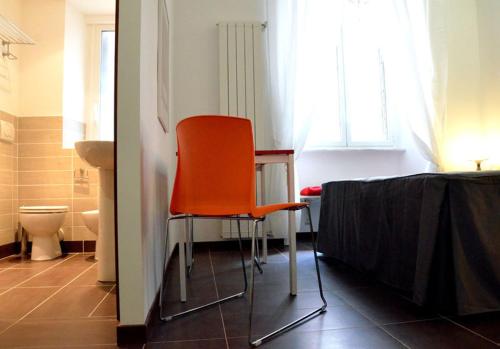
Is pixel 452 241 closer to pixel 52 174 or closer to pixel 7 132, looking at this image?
pixel 52 174

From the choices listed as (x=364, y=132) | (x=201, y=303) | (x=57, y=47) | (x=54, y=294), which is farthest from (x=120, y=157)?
(x=364, y=132)

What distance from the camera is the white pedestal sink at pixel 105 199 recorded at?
84.8 inches

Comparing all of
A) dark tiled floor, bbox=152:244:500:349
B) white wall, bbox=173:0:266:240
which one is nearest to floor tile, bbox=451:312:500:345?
dark tiled floor, bbox=152:244:500:349

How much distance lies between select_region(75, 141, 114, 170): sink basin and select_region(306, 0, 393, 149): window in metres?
2.12

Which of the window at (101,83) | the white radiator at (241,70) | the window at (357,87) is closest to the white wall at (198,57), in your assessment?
the white radiator at (241,70)

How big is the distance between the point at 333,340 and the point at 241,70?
264 centimetres

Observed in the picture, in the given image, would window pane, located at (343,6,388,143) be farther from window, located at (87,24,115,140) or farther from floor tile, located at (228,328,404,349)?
floor tile, located at (228,328,404,349)

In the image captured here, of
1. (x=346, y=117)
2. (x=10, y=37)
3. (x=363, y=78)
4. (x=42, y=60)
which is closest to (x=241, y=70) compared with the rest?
(x=346, y=117)

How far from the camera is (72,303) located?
1728mm

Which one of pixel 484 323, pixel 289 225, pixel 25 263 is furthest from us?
pixel 25 263

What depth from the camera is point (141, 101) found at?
1.29 meters

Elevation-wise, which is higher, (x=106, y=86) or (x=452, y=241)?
(x=106, y=86)

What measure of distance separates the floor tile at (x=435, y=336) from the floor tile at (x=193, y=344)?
0.64m

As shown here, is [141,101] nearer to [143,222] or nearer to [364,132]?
[143,222]
